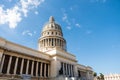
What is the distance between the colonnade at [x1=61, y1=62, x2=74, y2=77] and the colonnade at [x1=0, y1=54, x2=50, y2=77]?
5026 mm

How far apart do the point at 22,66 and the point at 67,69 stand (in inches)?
612

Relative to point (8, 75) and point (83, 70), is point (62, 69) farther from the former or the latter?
point (83, 70)

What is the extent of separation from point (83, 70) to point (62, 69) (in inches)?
770

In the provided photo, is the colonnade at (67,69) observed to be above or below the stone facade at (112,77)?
above

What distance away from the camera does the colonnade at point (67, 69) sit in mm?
36406

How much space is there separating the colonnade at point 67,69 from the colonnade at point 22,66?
503 cm

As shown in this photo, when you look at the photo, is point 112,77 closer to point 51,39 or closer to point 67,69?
point 51,39

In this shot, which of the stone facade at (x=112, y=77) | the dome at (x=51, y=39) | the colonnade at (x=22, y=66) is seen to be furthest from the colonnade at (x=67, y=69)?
the stone facade at (x=112, y=77)

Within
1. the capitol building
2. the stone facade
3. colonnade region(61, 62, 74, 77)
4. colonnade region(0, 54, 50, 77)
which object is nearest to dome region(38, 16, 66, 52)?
the capitol building

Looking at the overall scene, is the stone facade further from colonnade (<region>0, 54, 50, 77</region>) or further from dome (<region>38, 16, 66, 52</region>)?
colonnade (<region>0, 54, 50, 77</region>)

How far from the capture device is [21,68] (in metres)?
27.5

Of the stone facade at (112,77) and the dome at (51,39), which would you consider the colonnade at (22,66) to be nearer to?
the dome at (51,39)

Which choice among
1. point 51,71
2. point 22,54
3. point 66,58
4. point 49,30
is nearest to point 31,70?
point 22,54

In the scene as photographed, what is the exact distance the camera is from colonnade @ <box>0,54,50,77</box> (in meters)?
25.2
